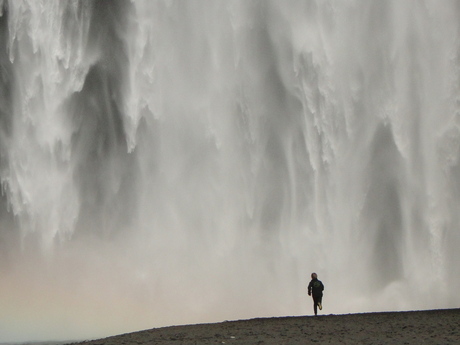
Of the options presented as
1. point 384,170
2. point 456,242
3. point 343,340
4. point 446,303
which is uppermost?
point 384,170

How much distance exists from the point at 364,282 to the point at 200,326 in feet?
79.9

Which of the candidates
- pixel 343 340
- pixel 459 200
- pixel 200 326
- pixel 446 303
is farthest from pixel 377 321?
pixel 459 200

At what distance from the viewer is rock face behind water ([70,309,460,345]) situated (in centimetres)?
2169

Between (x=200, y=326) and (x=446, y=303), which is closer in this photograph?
(x=200, y=326)

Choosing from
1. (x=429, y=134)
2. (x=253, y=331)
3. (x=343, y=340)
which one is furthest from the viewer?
(x=429, y=134)

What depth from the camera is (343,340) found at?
846 inches

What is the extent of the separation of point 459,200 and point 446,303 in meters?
7.14

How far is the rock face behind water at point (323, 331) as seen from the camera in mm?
21688

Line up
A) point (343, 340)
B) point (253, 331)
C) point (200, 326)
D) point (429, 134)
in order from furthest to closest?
point (429, 134)
point (200, 326)
point (253, 331)
point (343, 340)

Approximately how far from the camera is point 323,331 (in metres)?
23.4

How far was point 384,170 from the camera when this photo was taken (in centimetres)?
4959

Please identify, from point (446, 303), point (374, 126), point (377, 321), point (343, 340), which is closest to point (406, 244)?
point (446, 303)

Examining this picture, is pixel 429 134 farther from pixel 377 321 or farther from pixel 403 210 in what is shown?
pixel 377 321

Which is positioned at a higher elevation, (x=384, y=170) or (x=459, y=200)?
(x=384, y=170)
